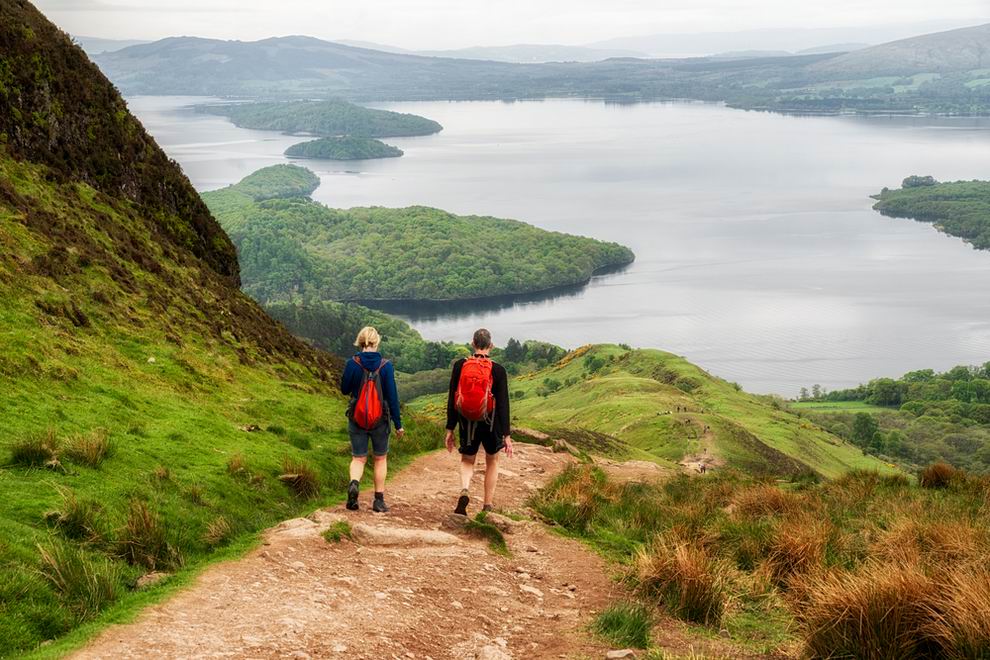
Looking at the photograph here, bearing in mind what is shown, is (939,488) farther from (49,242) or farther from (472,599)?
(49,242)

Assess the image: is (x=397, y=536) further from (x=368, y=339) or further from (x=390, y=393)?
(x=368, y=339)

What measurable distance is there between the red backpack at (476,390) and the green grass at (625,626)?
382 cm

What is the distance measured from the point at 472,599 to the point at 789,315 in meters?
153

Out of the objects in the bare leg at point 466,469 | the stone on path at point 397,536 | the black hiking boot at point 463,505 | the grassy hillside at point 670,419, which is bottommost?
the grassy hillside at point 670,419

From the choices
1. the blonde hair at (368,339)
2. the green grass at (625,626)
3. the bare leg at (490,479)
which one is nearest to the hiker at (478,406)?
the bare leg at (490,479)

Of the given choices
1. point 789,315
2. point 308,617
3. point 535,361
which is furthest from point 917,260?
point 308,617

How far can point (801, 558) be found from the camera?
9.71 meters

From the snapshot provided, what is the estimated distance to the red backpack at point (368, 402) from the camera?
11.2m

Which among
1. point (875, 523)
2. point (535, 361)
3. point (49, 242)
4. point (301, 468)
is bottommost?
point (535, 361)

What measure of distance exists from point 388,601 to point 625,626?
214 centimetres

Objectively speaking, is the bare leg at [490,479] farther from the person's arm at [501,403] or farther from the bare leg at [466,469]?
the person's arm at [501,403]

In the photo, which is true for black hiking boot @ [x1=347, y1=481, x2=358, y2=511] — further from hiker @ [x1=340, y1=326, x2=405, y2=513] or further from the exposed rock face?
the exposed rock face

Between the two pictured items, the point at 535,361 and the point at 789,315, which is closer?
the point at 535,361

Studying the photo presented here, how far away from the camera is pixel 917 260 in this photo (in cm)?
19575
